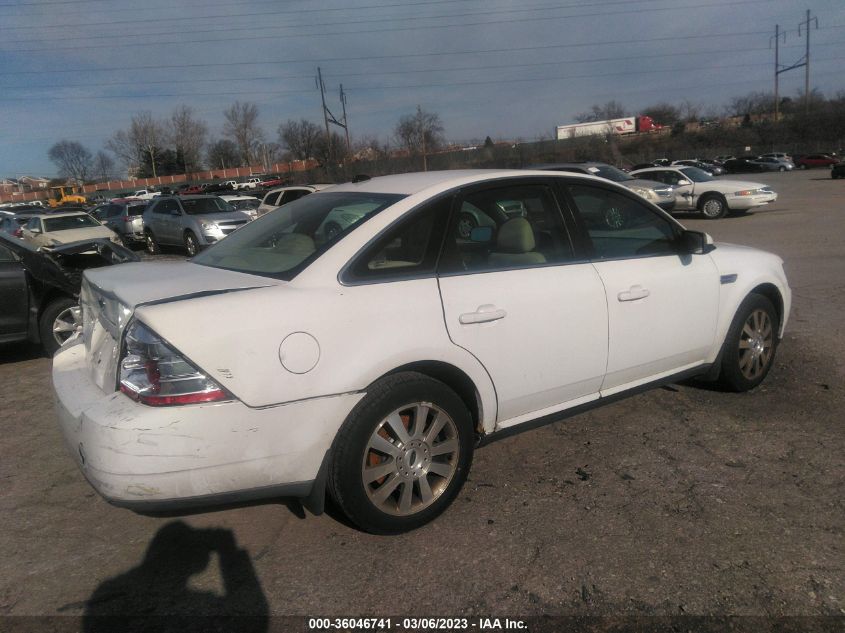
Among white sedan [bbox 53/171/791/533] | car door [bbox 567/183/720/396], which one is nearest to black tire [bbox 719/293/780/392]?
white sedan [bbox 53/171/791/533]

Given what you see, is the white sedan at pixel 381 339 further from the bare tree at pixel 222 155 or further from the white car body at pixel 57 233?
the bare tree at pixel 222 155

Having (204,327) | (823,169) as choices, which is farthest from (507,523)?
(823,169)

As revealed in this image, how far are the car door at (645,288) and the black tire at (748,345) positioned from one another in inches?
10.1

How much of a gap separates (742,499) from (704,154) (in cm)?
7459

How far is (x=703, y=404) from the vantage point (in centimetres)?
464

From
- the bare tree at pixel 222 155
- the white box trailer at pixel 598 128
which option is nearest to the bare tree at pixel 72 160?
the bare tree at pixel 222 155

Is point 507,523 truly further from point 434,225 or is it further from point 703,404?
point 703,404

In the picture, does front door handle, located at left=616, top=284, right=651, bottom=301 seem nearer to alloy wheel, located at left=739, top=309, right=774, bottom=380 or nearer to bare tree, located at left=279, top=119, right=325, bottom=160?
alloy wheel, located at left=739, top=309, right=774, bottom=380

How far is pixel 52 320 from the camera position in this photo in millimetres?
6797

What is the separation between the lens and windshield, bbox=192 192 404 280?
10.5 ft

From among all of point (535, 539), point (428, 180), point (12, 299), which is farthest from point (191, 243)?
point (535, 539)

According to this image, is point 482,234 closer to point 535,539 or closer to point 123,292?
point 535,539

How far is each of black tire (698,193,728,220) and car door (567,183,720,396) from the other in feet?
56.0

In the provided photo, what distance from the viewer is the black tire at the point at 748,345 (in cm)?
450
